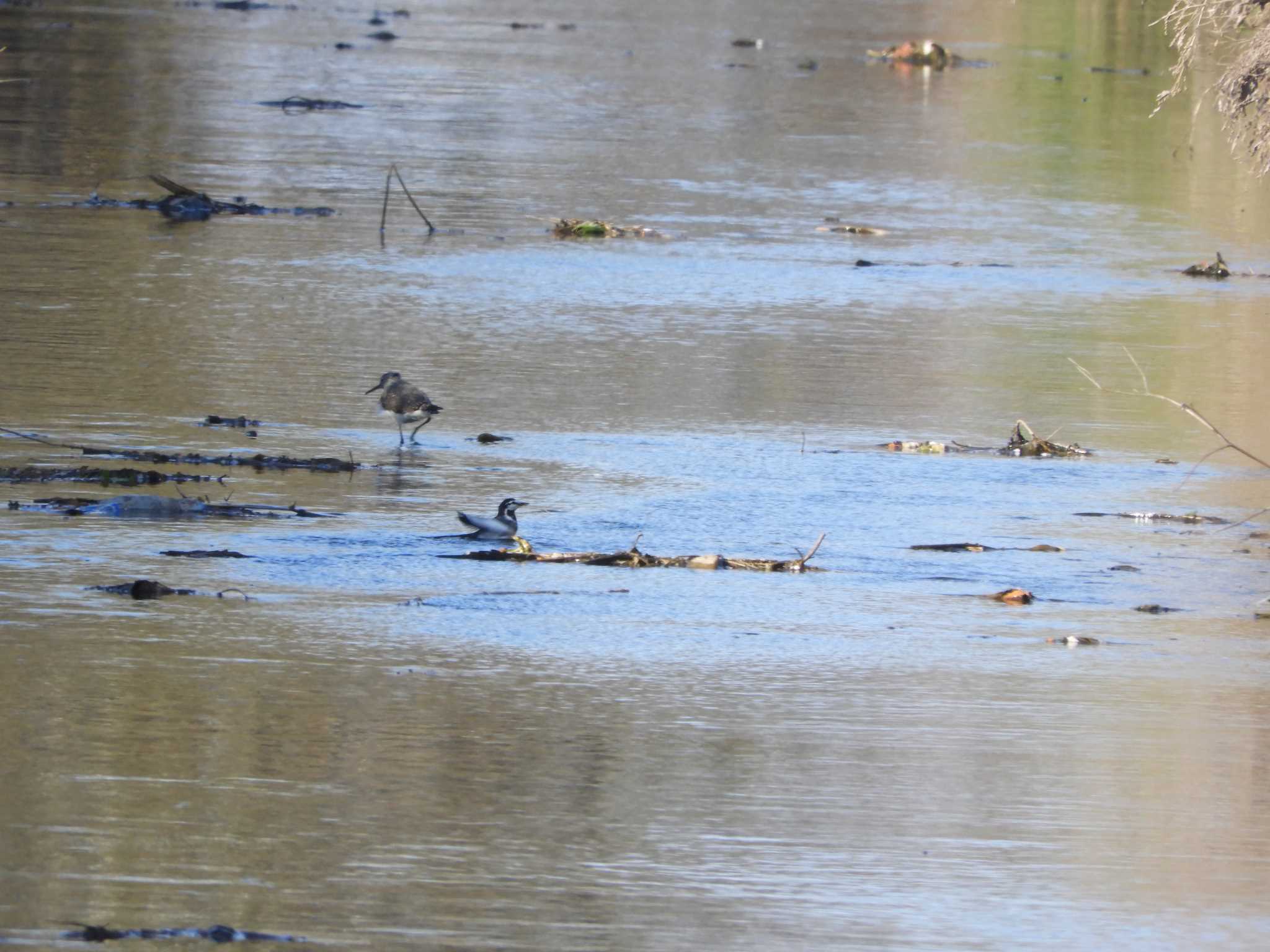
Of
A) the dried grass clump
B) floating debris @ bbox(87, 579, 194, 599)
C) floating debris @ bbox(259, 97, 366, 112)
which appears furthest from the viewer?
floating debris @ bbox(259, 97, 366, 112)

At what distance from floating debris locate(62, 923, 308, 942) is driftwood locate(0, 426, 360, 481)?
5.73m

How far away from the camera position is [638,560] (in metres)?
9.78

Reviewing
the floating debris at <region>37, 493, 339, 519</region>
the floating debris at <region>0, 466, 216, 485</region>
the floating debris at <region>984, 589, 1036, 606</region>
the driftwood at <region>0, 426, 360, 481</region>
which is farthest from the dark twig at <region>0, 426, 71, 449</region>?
the floating debris at <region>984, 589, 1036, 606</region>

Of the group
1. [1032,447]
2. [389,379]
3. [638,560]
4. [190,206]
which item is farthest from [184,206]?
[638,560]

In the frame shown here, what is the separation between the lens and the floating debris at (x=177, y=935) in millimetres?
5484

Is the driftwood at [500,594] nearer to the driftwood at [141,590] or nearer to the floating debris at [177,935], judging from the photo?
the driftwood at [141,590]

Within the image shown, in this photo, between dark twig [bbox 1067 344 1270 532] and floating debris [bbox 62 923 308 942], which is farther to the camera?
dark twig [bbox 1067 344 1270 532]

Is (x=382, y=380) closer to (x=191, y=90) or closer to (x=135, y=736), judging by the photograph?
(x=135, y=736)

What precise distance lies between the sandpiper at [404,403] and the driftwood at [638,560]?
2.57m

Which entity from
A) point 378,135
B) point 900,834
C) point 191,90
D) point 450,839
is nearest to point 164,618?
point 450,839

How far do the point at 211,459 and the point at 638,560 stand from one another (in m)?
2.63

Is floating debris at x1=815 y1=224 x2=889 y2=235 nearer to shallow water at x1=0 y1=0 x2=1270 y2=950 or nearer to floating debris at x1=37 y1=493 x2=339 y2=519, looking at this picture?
shallow water at x1=0 y1=0 x2=1270 y2=950

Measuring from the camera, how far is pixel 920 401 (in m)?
14.4

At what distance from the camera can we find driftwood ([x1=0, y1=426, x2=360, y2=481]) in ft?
36.4
